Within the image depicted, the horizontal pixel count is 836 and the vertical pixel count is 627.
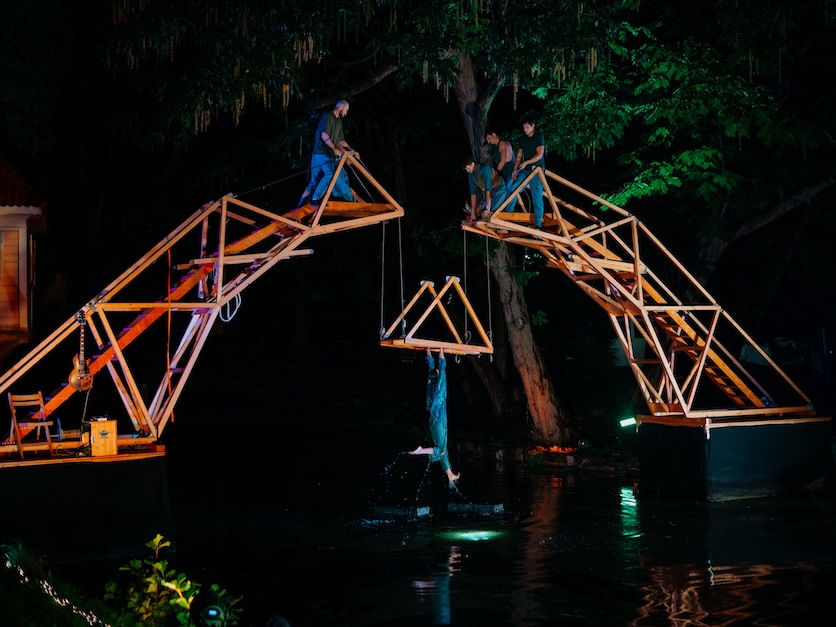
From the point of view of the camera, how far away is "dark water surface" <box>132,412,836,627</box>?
1052cm

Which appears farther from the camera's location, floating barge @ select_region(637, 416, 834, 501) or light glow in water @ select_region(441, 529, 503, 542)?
floating barge @ select_region(637, 416, 834, 501)

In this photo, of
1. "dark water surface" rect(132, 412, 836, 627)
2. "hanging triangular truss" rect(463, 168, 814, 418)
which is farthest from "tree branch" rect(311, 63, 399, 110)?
"dark water surface" rect(132, 412, 836, 627)

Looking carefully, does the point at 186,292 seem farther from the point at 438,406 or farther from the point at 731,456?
the point at 731,456

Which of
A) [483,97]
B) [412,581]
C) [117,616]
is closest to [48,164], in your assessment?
[483,97]

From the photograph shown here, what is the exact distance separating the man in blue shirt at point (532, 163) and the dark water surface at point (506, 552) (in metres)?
4.68

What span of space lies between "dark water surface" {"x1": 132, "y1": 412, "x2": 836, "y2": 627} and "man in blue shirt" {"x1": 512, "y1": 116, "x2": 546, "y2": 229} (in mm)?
4684

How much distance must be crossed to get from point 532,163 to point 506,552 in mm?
6198

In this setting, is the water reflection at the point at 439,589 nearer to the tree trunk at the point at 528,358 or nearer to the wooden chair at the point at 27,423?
the wooden chair at the point at 27,423

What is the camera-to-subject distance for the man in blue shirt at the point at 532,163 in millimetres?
16734

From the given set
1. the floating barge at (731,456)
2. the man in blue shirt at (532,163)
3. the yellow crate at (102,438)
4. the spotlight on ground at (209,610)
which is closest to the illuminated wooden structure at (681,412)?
the floating barge at (731,456)

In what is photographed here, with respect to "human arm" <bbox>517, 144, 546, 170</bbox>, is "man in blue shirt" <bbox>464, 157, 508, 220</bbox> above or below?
below

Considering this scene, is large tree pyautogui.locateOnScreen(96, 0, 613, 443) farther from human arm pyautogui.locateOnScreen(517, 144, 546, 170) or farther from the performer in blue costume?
the performer in blue costume

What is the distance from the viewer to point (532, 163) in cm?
1677

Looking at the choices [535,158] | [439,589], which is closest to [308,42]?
[535,158]
